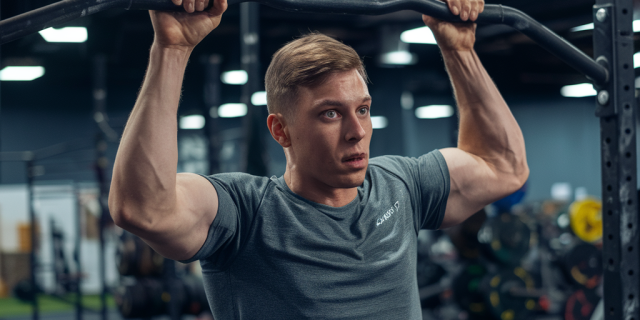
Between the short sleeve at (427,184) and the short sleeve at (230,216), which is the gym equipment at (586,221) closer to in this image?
the short sleeve at (427,184)

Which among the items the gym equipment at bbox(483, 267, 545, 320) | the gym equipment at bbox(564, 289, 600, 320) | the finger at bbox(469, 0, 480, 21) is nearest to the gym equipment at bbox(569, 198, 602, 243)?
the gym equipment at bbox(564, 289, 600, 320)

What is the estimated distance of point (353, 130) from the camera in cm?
111

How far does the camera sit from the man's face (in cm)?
111

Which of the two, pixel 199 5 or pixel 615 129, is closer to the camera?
pixel 199 5

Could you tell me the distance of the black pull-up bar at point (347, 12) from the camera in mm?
865

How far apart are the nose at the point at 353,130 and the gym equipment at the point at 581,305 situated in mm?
4245

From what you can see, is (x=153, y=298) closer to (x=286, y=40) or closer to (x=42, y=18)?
(x=286, y=40)

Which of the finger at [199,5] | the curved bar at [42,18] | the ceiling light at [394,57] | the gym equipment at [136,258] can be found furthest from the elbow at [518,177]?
the ceiling light at [394,57]

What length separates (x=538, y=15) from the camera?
6.42 m

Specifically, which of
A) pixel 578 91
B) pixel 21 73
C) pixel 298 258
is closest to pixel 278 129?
pixel 298 258

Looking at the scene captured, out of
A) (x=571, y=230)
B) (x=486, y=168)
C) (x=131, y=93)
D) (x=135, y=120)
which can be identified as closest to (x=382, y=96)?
(x=571, y=230)

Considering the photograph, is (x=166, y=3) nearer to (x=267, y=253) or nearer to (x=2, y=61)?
(x=267, y=253)

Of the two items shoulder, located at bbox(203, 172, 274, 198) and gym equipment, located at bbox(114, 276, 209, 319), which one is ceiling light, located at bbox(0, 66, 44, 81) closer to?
gym equipment, located at bbox(114, 276, 209, 319)

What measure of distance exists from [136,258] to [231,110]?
21.2ft
